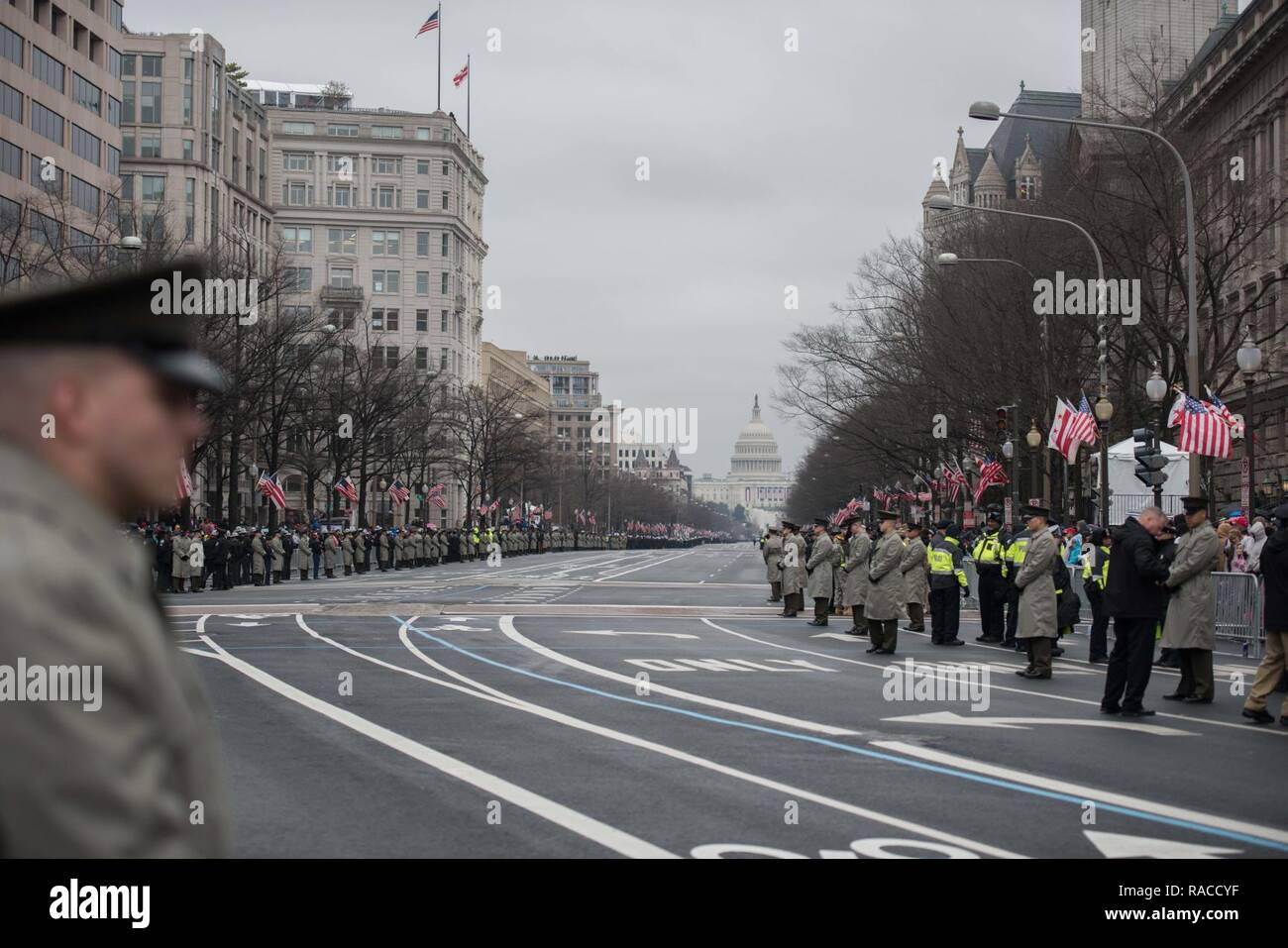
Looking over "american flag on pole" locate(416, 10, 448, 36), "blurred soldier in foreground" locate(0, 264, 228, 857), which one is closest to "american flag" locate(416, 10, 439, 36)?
"american flag on pole" locate(416, 10, 448, 36)

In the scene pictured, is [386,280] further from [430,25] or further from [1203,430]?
[1203,430]

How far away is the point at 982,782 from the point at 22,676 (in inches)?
359

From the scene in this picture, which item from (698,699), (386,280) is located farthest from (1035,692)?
(386,280)

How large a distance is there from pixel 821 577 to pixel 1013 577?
20.0 feet

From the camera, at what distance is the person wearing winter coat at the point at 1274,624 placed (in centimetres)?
1336

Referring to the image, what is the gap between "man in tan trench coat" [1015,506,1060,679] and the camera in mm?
17188

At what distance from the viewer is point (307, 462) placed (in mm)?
65188

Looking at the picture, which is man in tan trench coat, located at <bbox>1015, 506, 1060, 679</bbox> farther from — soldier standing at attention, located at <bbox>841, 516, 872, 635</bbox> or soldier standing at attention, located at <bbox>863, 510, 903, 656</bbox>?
soldier standing at attention, located at <bbox>841, 516, 872, 635</bbox>

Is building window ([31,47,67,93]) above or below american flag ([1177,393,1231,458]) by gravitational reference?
above

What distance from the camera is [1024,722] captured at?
13.7 meters

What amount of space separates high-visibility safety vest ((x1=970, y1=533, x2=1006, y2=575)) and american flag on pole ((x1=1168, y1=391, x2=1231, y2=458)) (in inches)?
244

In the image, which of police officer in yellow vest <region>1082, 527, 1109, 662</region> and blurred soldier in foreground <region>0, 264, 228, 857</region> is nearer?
blurred soldier in foreground <region>0, 264, 228, 857</region>
